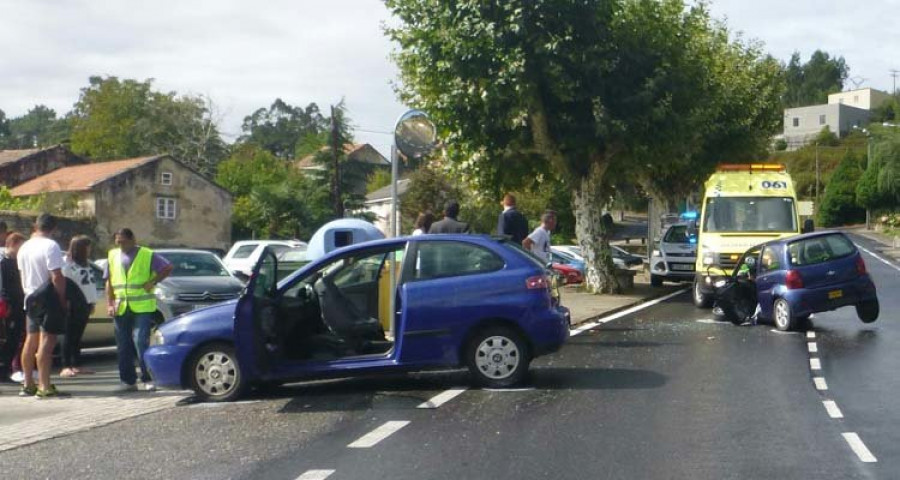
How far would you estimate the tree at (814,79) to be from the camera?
537 feet

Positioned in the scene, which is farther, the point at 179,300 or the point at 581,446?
the point at 179,300

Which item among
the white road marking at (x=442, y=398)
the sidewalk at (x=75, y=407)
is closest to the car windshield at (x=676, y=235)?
the sidewalk at (x=75, y=407)

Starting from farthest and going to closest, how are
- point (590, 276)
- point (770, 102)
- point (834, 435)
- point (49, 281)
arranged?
point (770, 102), point (590, 276), point (49, 281), point (834, 435)

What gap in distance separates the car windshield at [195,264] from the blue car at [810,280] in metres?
8.75

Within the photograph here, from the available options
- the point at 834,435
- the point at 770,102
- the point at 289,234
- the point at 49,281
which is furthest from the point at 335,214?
the point at 834,435

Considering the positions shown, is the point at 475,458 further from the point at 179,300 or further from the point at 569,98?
the point at 569,98

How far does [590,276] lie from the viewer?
26906 millimetres

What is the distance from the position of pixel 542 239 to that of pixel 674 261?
45.7ft

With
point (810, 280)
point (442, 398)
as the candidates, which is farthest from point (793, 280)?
point (442, 398)

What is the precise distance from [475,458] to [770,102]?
37.7m

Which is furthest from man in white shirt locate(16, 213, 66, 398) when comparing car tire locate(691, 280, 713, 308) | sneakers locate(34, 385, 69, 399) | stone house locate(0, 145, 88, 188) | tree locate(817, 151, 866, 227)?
tree locate(817, 151, 866, 227)

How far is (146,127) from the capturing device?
81688mm

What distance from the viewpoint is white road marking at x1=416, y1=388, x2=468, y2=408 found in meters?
10.2

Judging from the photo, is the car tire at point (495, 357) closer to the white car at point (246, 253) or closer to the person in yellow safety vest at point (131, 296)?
the person in yellow safety vest at point (131, 296)
